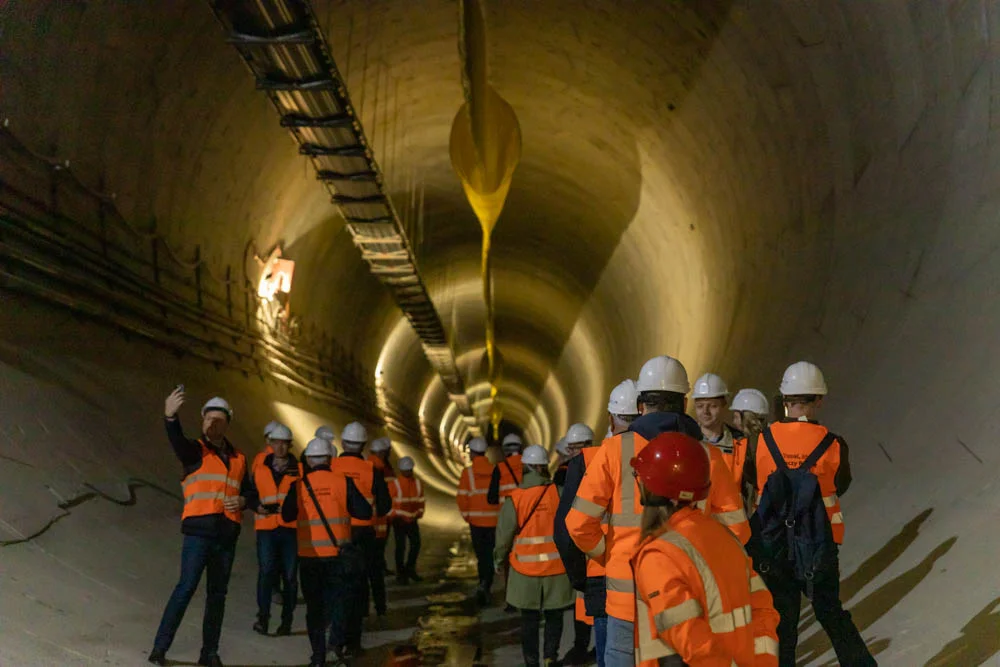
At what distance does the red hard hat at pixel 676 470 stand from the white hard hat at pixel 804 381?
101 inches

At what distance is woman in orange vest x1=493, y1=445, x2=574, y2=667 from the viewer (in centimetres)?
652

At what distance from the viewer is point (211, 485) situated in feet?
20.5

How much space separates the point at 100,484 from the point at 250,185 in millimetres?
5558

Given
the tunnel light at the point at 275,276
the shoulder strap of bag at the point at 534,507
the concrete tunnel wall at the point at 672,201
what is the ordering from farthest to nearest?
1. the tunnel light at the point at 275,276
2. the shoulder strap of bag at the point at 534,507
3. the concrete tunnel wall at the point at 672,201

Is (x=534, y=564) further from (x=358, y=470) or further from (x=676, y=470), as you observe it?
(x=676, y=470)

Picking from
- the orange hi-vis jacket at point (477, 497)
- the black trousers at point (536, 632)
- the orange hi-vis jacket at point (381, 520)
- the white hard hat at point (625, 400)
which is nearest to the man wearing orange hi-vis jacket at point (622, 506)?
the white hard hat at point (625, 400)

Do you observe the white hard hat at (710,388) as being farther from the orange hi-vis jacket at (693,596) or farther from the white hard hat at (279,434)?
the white hard hat at (279,434)

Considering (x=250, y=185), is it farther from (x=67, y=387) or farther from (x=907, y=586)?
(x=907, y=586)

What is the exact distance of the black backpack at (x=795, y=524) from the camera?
4629mm

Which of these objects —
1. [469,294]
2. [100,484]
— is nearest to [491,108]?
[100,484]

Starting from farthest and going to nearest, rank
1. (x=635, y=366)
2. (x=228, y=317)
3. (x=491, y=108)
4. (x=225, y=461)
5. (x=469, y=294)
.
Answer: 1. (x=469, y=294)
2. (x=635, y=366)
3. (x=228, y=317)
4. (x=491, y=108)
5. (x=225, y=461)

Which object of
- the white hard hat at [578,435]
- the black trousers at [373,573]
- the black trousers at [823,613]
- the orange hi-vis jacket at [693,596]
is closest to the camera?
the orange hi-vis jacket at [693,596]

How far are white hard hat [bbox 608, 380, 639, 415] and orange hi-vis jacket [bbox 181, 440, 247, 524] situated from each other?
2.58 m

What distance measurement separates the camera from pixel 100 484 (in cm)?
788
